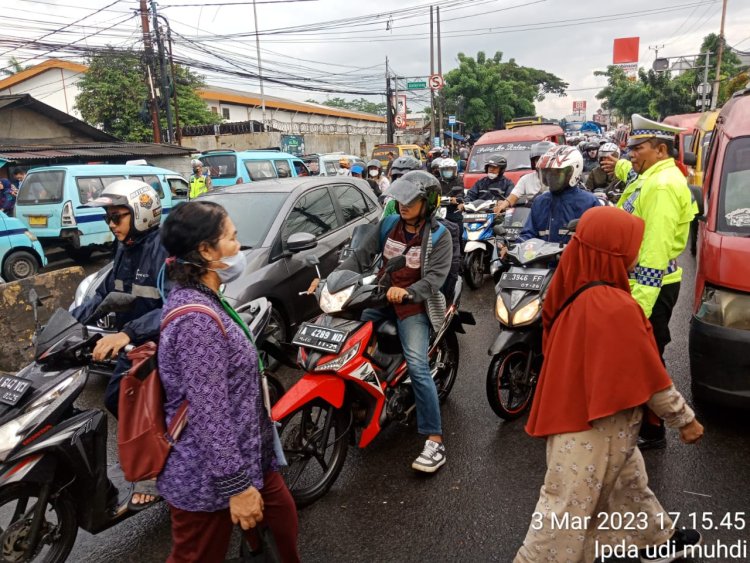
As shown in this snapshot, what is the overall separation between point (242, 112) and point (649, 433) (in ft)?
146

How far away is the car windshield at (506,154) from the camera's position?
1124 centimetres

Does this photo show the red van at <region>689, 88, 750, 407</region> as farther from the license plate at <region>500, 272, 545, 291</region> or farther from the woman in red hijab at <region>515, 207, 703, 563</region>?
the woman in red hijab at <region>515, 207, 703, 563</region>

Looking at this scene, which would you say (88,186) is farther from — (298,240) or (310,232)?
(298,240)

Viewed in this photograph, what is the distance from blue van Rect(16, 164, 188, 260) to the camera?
959cm

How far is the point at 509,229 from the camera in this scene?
635 cm

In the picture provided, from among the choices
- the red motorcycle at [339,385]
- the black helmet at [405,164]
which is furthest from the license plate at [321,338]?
the black helmet at [405,164]

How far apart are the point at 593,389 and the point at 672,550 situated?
100cm

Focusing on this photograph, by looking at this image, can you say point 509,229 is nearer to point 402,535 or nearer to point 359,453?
point 359,453

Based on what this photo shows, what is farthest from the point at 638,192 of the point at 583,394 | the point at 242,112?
the point at 242,112

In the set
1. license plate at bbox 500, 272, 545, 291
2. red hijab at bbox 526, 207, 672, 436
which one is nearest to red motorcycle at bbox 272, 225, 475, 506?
license plate at bbox 500, 272, 545, 291

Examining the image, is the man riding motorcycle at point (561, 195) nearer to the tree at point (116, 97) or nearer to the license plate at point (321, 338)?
the license plate at point (321, 338)

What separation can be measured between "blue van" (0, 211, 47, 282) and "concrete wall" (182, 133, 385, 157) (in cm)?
1906

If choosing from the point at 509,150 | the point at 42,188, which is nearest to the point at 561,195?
the point at 509,150

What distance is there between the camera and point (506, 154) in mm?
11453
